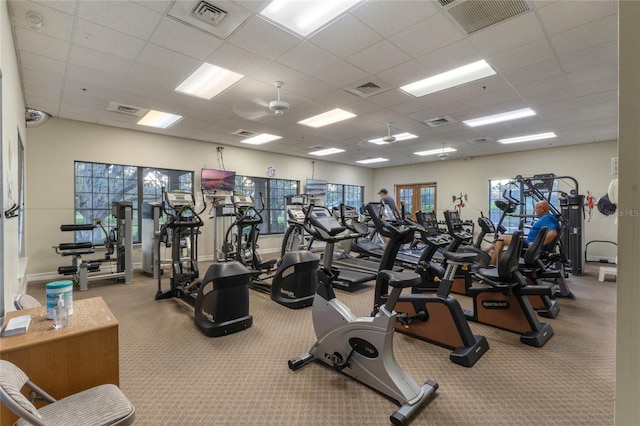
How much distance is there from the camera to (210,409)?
79.9 inches

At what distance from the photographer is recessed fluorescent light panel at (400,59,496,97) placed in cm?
385

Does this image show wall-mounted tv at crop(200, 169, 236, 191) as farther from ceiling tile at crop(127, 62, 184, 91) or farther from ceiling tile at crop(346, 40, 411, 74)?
ceiling tile at crop(346, 40, 411, 74)

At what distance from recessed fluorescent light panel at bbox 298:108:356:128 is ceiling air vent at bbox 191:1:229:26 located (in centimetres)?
281

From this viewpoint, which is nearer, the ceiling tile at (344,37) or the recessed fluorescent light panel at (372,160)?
the ceiling tile at (344,37)

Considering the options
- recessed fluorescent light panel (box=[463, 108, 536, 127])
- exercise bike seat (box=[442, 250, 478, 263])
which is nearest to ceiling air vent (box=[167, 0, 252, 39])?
exercise bike seat (box=[442, 250, 478, 263])

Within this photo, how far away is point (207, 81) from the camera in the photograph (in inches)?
170

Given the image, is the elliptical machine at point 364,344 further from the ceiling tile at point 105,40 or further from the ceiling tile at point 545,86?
the ceiling tile at point 545,86

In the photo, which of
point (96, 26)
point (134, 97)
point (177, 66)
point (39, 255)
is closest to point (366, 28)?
point (177, 66)

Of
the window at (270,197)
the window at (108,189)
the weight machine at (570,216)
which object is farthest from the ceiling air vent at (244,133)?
the weight machine at (570,216)

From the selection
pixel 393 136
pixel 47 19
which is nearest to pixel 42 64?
pixel 47 19

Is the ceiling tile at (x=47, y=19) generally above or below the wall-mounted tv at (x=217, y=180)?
above

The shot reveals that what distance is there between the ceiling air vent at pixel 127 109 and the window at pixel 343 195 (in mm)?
6572

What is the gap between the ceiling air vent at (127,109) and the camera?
202 inches

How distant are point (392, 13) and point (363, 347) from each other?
9.37 ft
